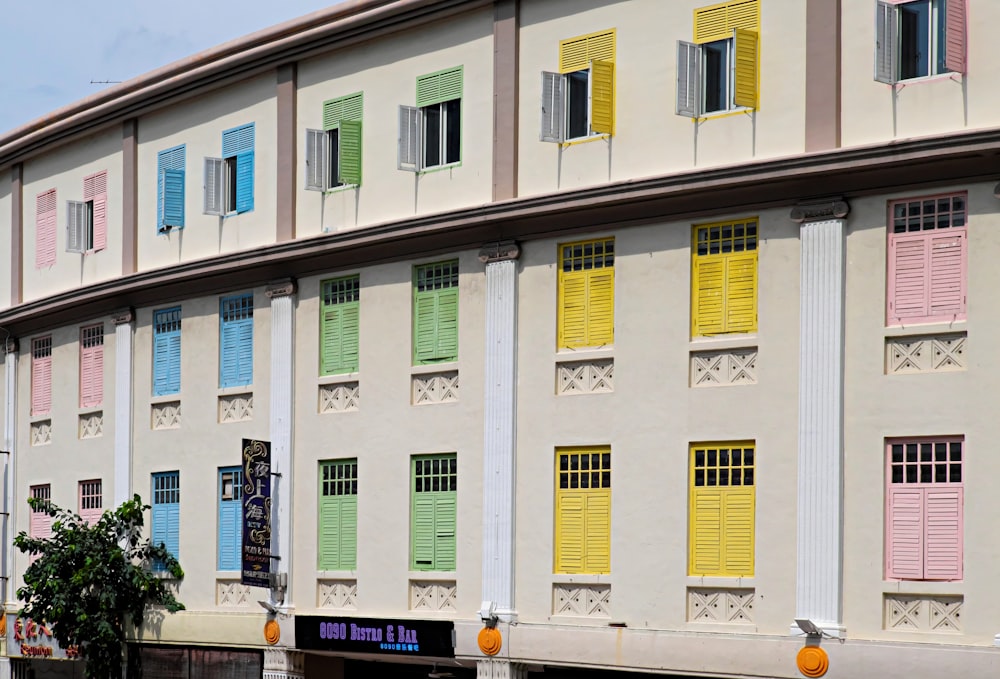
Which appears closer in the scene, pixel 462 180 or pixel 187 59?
pixel 462 180

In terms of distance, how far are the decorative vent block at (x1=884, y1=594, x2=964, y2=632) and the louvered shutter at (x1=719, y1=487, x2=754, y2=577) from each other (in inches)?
80.2

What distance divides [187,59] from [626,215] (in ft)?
33.9

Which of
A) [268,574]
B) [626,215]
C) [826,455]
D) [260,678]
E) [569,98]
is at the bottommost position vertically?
[260,678]

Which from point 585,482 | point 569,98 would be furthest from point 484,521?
point 569,98

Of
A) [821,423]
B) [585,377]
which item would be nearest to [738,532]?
[821,423]

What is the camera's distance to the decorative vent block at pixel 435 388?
26.0 meters

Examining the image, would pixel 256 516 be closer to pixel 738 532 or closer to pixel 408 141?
pixel 408 141

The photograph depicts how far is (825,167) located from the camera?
2147cm

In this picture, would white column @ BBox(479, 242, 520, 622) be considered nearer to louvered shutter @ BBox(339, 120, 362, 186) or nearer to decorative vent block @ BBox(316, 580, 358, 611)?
decorative vent block @ BBox(316, 580, 358, 611)

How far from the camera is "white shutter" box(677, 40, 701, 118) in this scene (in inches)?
910

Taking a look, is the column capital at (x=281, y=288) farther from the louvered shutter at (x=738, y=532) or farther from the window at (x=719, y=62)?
the louvered shutter at (x=738, y=532)

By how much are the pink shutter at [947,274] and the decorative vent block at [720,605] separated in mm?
4351

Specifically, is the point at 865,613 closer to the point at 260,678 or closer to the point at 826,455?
the point at 826,455

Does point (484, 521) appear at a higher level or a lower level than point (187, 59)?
lower
